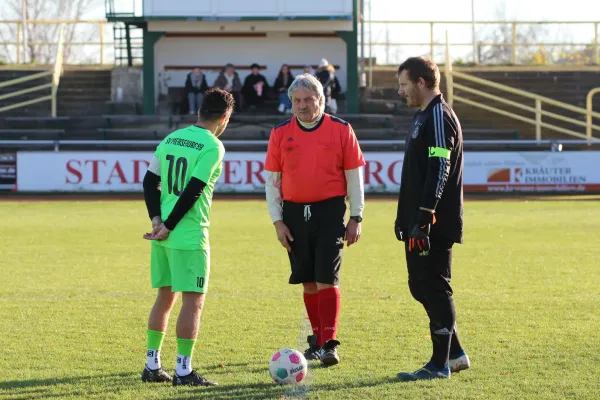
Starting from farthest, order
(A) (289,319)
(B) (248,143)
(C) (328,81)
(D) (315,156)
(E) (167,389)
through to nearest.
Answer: (C) (328,81), (B) (248,143), (A) (289,319), (D) (315,156), (E) (167,389)

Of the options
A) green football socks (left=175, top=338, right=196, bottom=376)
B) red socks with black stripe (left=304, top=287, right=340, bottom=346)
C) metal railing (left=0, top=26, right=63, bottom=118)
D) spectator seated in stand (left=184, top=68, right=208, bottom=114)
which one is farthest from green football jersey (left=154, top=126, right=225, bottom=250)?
metal railing (left=0, top=26, right=63, bottom=118)

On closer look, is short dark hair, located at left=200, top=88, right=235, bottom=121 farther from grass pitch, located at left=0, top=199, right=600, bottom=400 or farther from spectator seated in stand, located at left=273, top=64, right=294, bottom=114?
spectator seated in stand, located at left=273, top=64, right=294, bottom=114

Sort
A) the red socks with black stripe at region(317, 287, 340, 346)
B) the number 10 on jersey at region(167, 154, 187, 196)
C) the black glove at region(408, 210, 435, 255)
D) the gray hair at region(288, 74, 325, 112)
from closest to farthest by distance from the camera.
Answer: the black glove at region(408, 210, 435, 255)
the number 10 on jersey at region(167, 154, 187, 196)
the gray hair at region(288, 74, 325, 112)
the red socks with black stripe at region(317, 287, 340, 346)

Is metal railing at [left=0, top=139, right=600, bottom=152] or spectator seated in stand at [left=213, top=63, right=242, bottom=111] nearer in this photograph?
metal railing at [left=0, top=139, right=600, bottom=152]

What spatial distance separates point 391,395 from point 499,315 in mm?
2910

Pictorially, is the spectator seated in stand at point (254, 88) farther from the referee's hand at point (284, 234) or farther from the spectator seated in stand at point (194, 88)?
the referee's hand at point (284, 234)

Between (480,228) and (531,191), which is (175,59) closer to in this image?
(531,191)

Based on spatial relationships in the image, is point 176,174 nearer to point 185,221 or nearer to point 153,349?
point 185,221

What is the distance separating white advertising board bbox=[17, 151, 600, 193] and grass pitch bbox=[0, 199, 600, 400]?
846 centimetres

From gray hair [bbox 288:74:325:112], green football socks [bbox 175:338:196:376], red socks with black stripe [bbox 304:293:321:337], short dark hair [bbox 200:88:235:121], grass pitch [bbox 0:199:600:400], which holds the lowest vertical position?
grass pitch [bbox 0:199:600:400]

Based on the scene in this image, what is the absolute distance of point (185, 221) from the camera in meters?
6.08

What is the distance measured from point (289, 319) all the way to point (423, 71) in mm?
2920

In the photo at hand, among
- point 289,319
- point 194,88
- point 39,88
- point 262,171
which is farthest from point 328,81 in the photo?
point 289,319

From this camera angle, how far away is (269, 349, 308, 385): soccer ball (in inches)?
236
